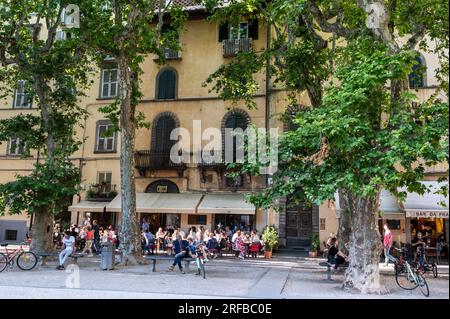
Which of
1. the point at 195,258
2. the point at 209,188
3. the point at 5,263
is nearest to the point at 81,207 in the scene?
the point at 209,188

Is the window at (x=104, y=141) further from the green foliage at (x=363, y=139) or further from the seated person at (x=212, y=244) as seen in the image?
the green foliage at (x=363, y=139)

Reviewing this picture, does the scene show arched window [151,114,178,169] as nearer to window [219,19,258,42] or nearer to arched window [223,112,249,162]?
arched window [223,112,249,162]

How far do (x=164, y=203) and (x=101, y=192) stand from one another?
4.51 m

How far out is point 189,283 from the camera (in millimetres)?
12359

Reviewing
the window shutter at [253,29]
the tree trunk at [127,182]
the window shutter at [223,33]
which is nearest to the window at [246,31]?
the window shutter at [253,29]

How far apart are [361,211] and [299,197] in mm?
1818

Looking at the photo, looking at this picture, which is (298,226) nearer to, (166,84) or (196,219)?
(196,219)

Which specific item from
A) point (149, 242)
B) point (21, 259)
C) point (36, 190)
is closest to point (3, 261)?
point (21, 259)

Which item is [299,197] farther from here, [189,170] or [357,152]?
[189,170]

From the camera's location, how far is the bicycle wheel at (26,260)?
1512 cm

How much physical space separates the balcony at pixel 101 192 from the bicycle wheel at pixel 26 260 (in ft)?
34.0

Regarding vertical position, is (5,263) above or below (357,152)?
below

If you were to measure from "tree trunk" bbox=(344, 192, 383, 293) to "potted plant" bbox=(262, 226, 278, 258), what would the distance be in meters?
9.55
